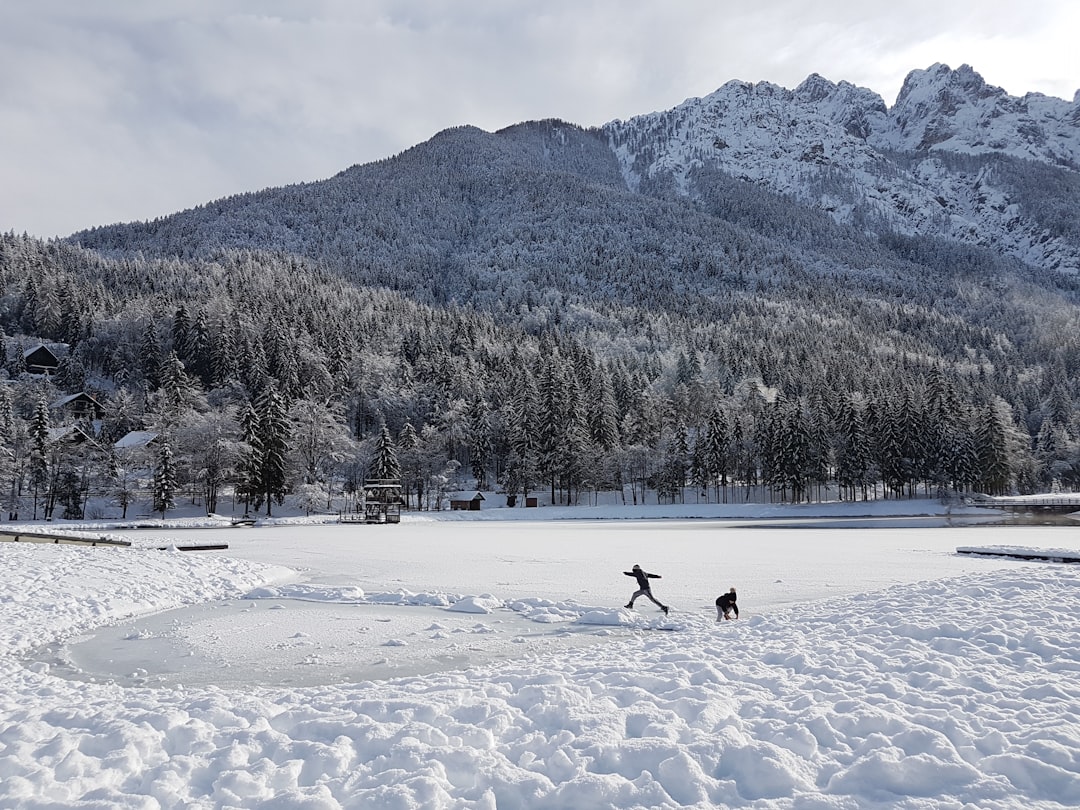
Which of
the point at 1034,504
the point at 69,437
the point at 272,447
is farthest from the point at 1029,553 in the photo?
the point at 69,437

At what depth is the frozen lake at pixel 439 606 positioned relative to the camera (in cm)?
1179

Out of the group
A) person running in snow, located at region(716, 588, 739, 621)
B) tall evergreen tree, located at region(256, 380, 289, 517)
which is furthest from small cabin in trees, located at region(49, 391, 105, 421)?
person running in snow, located at region(716, 588, 739, 621)

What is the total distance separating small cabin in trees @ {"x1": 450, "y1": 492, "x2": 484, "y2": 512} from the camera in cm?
8294

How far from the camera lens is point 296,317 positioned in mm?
131250

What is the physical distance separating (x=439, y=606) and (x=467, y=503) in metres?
66.9

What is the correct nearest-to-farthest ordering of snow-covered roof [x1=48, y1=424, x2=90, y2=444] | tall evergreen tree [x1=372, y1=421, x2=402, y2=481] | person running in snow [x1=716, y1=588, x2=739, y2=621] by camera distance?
person running in snow [x1=716, y1=588, x2=739, y2=621]
snow-covered roof [x1=48, y1=424, x2=90, y2=444]
tall evergreen tree [x1=372, y1=421, x2=402, y2=481]

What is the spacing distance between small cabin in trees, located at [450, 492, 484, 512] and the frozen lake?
48.3 meters

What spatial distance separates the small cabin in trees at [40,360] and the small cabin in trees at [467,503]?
88135mm

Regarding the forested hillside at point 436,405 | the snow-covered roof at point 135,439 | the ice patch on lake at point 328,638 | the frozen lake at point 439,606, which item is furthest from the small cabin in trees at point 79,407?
the ice patch on lake at point 328,638

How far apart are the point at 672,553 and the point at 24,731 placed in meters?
27.6

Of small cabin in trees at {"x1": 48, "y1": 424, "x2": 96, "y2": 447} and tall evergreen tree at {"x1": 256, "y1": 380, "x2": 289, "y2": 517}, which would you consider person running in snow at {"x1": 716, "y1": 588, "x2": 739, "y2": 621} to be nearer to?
tall evergreen tree at {"x1": 256, "y1": 380, "x2": 289, "y2": 517}

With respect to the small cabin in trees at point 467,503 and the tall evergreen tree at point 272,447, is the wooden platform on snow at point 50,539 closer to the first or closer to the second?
the tall evergreen tree at point 272,447

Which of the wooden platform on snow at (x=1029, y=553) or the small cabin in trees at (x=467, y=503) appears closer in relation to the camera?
the wooden platform on snow at (x=1029, y=553)

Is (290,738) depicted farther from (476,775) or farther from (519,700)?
(519,700)
